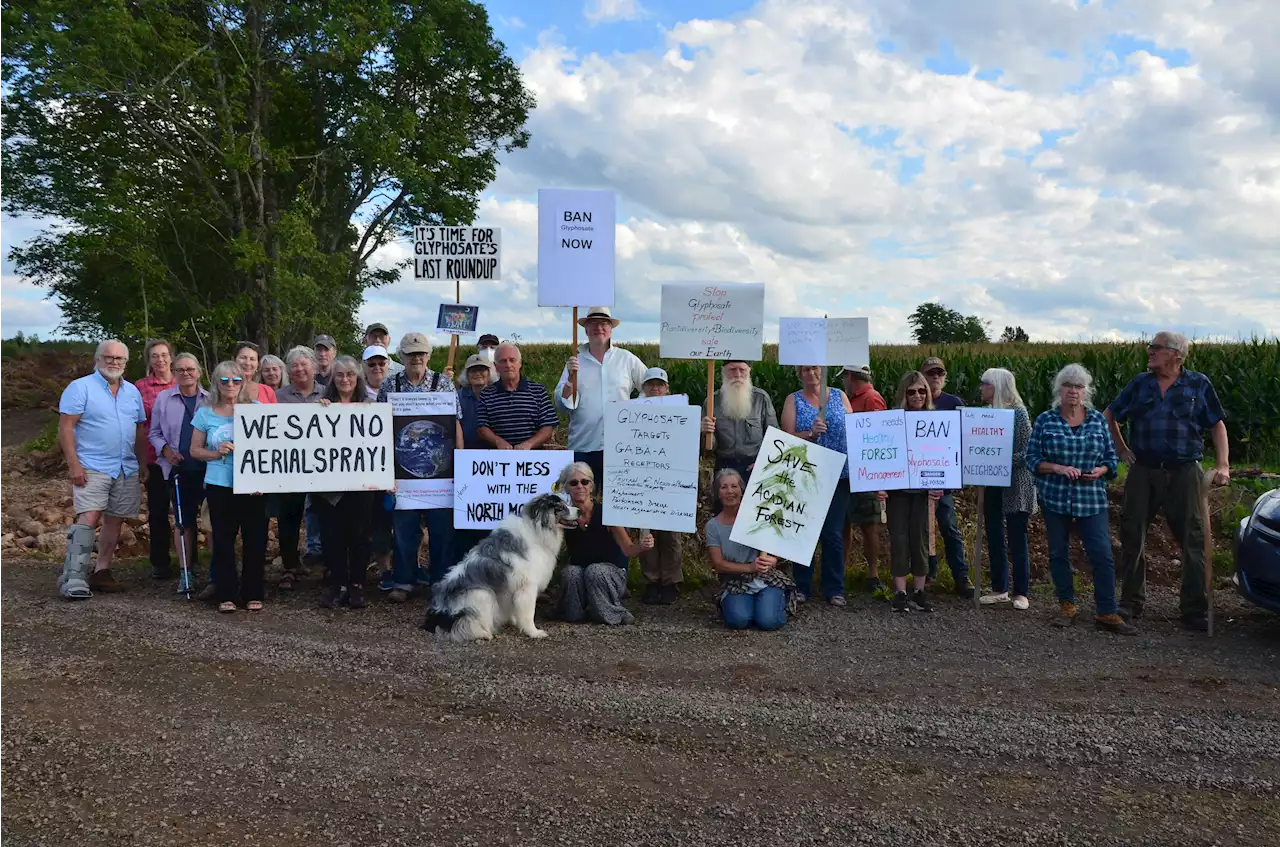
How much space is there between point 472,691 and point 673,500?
2.91 metres

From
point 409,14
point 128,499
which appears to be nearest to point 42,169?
point 409,14

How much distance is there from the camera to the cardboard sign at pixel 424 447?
29.1 ft

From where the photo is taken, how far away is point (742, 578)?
8086 mm

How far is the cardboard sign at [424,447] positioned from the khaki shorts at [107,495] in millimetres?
2649

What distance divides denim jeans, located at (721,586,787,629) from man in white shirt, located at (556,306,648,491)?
1797 mm

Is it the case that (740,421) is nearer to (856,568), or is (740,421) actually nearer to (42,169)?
(856,568)

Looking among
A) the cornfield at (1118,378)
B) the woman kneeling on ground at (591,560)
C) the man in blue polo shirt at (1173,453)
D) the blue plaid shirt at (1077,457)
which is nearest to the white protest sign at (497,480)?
the woman kneeling on ground at (591,560)

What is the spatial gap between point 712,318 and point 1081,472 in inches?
141

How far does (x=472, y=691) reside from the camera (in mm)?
6195

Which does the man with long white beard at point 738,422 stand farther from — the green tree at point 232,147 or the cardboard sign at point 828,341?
the green tree at point 232,147

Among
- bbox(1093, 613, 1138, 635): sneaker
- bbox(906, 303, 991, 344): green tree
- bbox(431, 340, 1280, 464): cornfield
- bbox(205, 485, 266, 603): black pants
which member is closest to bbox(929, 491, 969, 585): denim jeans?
bbox(1093, 613, 1138, 635): sneaker

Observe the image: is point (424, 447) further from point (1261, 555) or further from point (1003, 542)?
point (1261, 555)

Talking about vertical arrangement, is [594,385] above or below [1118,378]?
below

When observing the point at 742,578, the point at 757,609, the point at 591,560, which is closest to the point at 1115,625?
the point at 757,609
